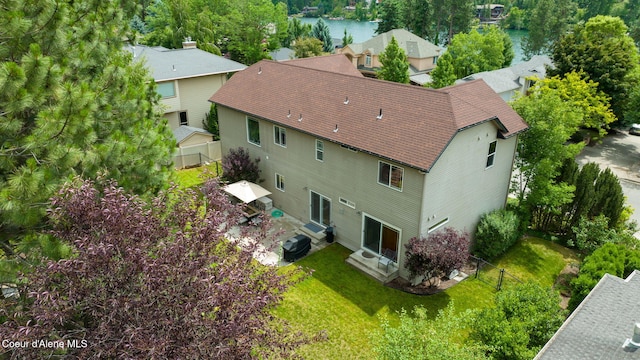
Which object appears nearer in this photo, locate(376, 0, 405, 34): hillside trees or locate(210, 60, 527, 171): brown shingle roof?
locate(210, 60, 527, 171): brown shingle roof

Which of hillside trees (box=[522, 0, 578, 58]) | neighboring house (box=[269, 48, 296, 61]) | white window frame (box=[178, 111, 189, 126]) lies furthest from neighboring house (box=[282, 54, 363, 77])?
hillside trees (box=[522, 0, 578, 58])

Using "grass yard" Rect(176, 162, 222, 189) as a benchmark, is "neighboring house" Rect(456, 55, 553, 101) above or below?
above

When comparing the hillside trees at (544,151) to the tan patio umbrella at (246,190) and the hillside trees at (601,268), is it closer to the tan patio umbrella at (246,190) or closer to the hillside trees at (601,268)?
the hillside trees at (601,268)

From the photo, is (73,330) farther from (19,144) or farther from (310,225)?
(310,225)

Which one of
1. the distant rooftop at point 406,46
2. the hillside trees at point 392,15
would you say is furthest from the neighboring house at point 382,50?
the hillside trees at point 392,15

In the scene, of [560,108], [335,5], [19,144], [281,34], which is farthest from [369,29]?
[19,144]

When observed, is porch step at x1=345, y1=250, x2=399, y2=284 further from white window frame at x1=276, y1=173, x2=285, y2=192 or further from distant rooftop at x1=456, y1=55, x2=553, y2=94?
distant rooftop at x1=456, y1=55, x2=553, y2=94
